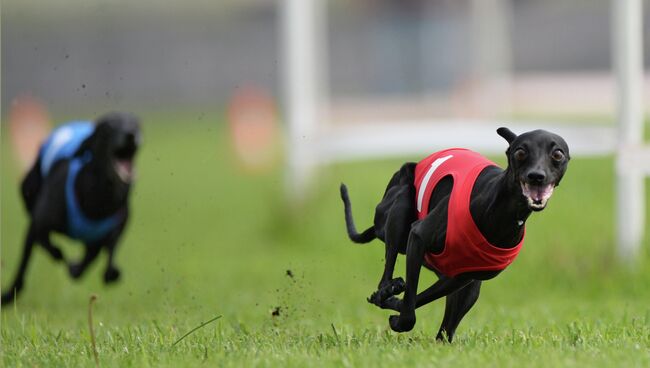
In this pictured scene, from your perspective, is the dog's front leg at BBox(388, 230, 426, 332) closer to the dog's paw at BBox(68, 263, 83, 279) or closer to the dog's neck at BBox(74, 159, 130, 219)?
the dog's neck at BBox(74, 159, 130, 219)

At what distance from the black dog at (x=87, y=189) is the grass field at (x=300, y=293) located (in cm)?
39

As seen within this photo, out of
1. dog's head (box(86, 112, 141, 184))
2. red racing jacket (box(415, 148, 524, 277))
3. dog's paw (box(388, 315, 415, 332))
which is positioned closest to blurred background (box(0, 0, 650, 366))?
dog's head (box(86, 112, 141, 184))

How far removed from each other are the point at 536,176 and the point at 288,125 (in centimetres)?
742

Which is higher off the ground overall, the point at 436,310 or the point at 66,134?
the point at 66,134

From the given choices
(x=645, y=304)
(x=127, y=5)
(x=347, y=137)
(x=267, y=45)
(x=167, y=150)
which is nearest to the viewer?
(x=645, y=304)

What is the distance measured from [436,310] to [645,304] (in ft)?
3.72

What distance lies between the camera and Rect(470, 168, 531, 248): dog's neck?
161 inches

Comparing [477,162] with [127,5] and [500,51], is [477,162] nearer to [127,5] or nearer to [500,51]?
[500,51]

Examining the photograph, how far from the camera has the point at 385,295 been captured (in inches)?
175

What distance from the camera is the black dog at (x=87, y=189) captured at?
698cm

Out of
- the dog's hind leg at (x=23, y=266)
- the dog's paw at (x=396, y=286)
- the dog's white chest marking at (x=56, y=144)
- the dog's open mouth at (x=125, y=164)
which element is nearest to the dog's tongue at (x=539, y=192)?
the dog's paw at (x=396, y=286)

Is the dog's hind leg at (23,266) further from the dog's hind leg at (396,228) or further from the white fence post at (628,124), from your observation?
the white fence post at (628,124)

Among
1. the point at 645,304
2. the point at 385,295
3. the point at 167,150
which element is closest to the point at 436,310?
the point at 645,304

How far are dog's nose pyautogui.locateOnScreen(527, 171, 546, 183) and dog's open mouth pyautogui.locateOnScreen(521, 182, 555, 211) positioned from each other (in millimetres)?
33
